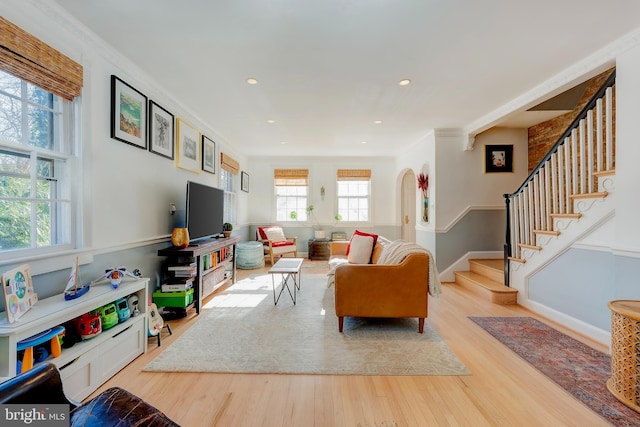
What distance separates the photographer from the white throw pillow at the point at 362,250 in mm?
3551

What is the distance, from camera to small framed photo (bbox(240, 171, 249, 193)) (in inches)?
229

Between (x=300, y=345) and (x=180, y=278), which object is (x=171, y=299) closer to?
(x=180, y=278)

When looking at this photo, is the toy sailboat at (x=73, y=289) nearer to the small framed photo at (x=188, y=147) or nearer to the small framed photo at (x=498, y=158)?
the small framed photo at (x=188, y=147)

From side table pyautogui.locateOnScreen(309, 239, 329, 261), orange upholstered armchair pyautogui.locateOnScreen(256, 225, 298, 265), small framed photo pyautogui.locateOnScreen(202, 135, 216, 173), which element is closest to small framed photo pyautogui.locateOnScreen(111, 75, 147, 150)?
small framed photo pyautogui.locateOnScreen(202, 135, 216, 173)

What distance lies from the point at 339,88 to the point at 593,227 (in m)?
2.84

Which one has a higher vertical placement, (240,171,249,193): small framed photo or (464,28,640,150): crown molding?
(464,28,640,150): crown molding

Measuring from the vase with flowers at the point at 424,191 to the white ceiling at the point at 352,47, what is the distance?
140 cm

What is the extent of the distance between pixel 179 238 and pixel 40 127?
4.80ft

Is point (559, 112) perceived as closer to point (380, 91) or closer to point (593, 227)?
point (593, 227)

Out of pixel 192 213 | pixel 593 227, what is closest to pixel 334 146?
pixel 192 213

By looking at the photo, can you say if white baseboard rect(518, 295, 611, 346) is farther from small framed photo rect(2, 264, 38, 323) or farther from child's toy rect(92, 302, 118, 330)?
small framed photo rect(2, 264, 38, 323)

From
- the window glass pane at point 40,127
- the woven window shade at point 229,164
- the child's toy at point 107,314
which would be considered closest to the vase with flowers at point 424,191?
the woven window shade at point 229,164

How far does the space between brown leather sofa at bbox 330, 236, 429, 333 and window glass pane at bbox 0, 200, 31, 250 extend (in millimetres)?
2271

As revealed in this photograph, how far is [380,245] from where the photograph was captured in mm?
3551
